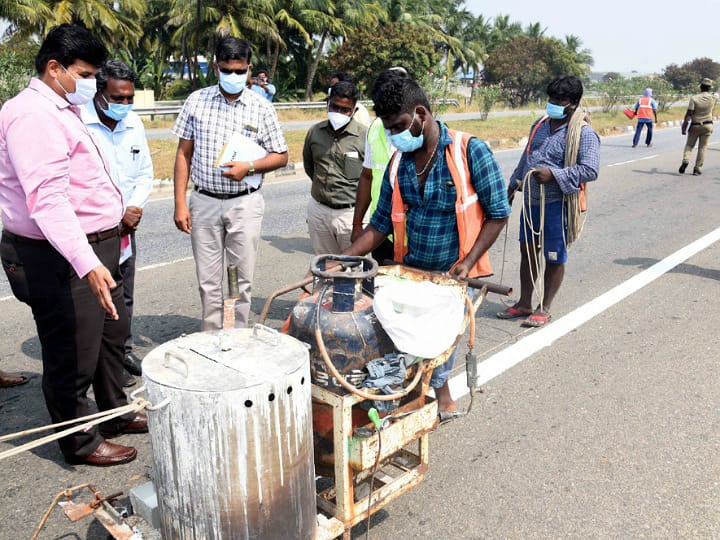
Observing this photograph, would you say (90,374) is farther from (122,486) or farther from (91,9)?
(91,9)

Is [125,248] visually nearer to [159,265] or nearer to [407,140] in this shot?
[407,140]

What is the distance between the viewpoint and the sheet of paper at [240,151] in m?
4.27

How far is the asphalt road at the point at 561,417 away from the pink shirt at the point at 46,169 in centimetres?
130

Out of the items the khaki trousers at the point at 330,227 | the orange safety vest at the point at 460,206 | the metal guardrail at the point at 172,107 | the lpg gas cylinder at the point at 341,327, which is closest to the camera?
the lpg gas cylinder at the point at 341,327

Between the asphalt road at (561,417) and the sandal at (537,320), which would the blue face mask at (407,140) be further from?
the sandal at (537,320)

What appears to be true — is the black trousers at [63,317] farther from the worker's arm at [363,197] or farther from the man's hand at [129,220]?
the worker's arm at [363,197]

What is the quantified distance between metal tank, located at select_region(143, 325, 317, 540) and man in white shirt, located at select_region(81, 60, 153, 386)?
1921 millimetres

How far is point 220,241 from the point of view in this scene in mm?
4508

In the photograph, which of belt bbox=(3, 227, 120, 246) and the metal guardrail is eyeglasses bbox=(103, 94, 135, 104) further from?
the metal guardrail

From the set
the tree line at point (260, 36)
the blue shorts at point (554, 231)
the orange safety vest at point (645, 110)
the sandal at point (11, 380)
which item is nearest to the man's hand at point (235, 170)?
the sandal at point (11, 380)

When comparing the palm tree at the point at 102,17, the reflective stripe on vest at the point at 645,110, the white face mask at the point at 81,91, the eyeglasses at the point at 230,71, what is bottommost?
the reflective stripe on vest at the point at 645,110

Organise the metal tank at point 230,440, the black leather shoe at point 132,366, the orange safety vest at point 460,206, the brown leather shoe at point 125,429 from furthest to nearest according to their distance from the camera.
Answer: the black leather shoe at point 132,366 → the brown leather shoe at point 125,429 → the orange safety vest at point 460,206 → the metal tank at point 230,440

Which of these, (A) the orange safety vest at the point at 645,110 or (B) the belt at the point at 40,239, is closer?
(B) the belt at the point at 40,239

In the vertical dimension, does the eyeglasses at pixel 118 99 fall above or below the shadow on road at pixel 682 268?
above
